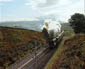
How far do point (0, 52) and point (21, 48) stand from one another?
10.0 metres

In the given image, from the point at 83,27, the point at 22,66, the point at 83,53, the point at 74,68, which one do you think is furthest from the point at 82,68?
the point at 83,27

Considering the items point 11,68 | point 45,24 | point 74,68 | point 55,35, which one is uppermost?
point 45,24

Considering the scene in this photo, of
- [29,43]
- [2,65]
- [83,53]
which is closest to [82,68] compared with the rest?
[83,53]

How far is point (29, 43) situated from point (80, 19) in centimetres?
3653

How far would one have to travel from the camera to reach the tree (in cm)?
8102

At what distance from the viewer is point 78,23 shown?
3246 inches

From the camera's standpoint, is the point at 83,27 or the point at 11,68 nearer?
the point at 11,68

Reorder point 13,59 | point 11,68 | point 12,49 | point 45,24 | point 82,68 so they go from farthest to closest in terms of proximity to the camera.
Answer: point 45,24 → point 12,49 → point 13,59 → point 11,68 → point 82,68

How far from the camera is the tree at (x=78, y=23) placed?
81019 millimetres

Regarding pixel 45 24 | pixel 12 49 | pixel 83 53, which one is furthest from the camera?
pixel 45 24

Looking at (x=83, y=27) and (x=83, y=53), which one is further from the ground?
(x=83, y=27)

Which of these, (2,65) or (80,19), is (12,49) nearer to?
(2,65)

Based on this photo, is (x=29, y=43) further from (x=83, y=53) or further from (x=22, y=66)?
(x=83, y=53)

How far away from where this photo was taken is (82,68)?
75.3 feet
